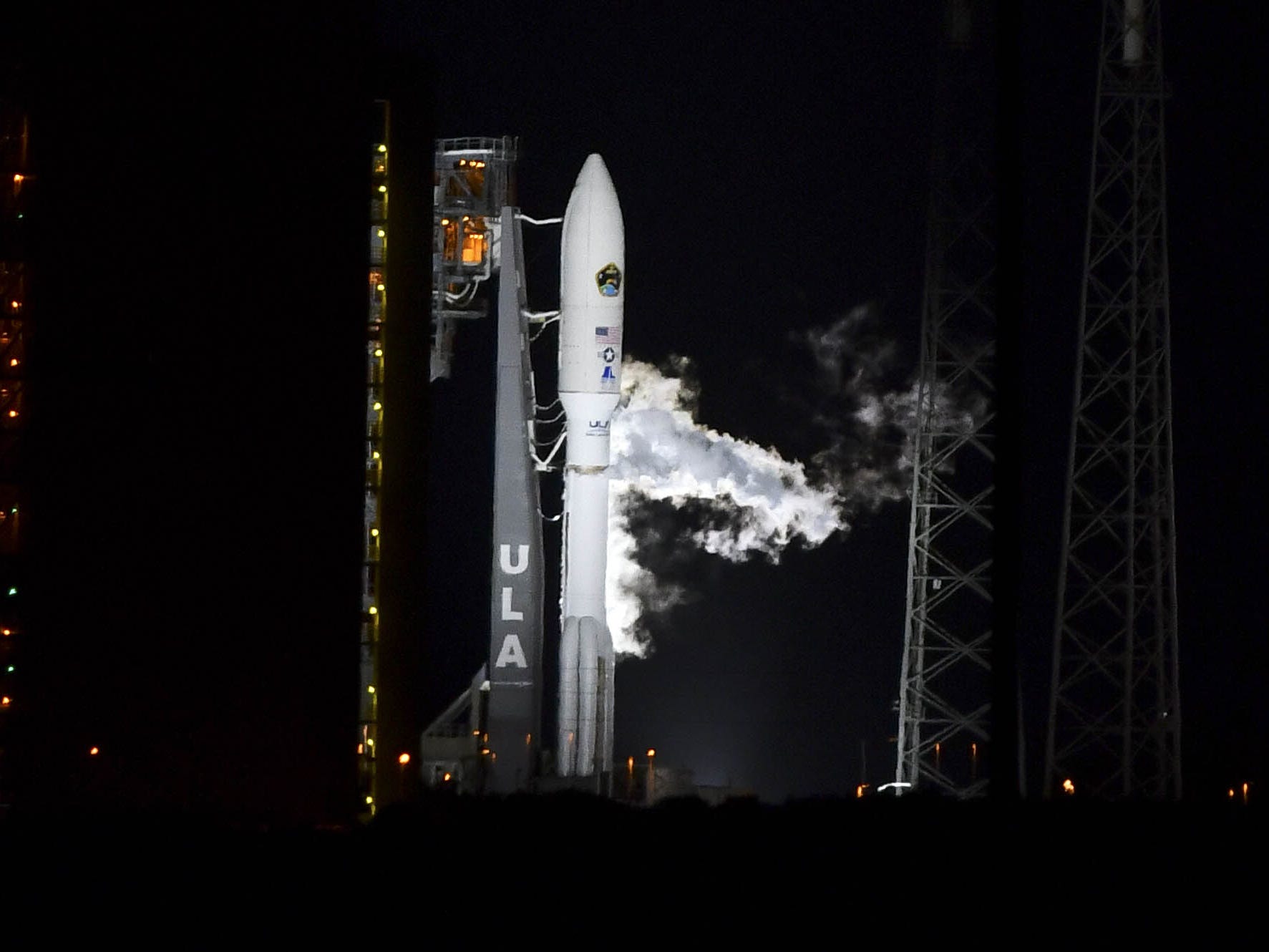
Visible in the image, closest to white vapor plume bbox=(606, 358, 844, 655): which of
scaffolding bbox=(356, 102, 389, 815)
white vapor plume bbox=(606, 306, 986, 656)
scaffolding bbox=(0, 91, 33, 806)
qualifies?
white vapor plume bbox=(606, 306, 986, 656)

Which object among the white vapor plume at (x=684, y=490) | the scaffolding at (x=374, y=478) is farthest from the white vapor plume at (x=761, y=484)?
the scaffolding at (x=374, y=478)

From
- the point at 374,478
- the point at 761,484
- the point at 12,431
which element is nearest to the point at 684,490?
the point at 761,484

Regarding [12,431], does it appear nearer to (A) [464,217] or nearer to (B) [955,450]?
(A) [464,217]

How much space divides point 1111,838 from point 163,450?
12.9 m

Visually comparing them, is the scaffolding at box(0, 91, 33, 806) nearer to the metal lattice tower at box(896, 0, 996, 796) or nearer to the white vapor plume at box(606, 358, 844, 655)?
the metal lattice tower at box(896, 0, 996, 796)

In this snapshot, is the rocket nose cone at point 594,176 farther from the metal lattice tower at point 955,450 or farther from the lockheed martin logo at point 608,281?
the metal lattice tower at point 955,450

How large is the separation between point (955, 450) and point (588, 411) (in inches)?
241

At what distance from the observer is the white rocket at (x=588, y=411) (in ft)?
117

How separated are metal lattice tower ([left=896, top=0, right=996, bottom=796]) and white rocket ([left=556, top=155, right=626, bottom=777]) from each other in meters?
5.22

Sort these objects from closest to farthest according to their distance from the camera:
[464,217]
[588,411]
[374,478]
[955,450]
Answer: [374,478]
[955,450]
[588,411]
[464,217]

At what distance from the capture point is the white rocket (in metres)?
35.6

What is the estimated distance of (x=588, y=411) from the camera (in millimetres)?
35688

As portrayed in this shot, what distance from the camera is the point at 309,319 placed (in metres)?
24.3

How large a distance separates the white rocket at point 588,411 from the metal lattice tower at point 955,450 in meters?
5.22
